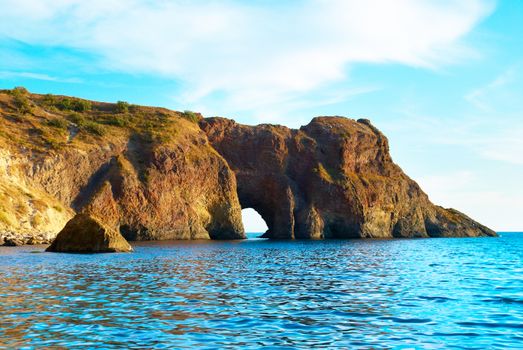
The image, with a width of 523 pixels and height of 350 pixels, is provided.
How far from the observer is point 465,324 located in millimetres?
16531

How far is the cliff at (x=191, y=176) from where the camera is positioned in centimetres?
8288

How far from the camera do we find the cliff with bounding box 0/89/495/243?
8288 cm

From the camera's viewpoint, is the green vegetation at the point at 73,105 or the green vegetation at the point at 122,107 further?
the green vegetation at the point at 122,107

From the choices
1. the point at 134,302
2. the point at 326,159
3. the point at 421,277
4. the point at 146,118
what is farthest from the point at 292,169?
the point at 134,302

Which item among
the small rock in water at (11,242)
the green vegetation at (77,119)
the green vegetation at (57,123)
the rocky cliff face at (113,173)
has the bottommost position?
the small rock in water at (11,242)

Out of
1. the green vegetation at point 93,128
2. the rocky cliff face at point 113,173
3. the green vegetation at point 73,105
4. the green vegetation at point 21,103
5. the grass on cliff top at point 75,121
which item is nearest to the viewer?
the rocky cliff face at point 113,173

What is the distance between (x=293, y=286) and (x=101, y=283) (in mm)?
9755

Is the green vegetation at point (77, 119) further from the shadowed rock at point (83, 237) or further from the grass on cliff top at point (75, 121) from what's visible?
the shadowed rock at point (83, 237)

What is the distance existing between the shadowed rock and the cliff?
13.3 meters

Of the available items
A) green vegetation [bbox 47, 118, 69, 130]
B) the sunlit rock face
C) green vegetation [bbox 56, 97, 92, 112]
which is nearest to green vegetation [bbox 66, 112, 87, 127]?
green vegetation [bbox 47, 118, 69, 130]

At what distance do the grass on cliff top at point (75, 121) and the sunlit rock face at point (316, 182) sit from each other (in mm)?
15359

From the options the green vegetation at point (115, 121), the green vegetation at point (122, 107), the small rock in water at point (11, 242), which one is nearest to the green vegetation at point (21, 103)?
the green vegetation at point (115, 121)

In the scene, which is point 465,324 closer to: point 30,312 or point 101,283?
point 30,312

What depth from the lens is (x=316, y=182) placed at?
129 metres
